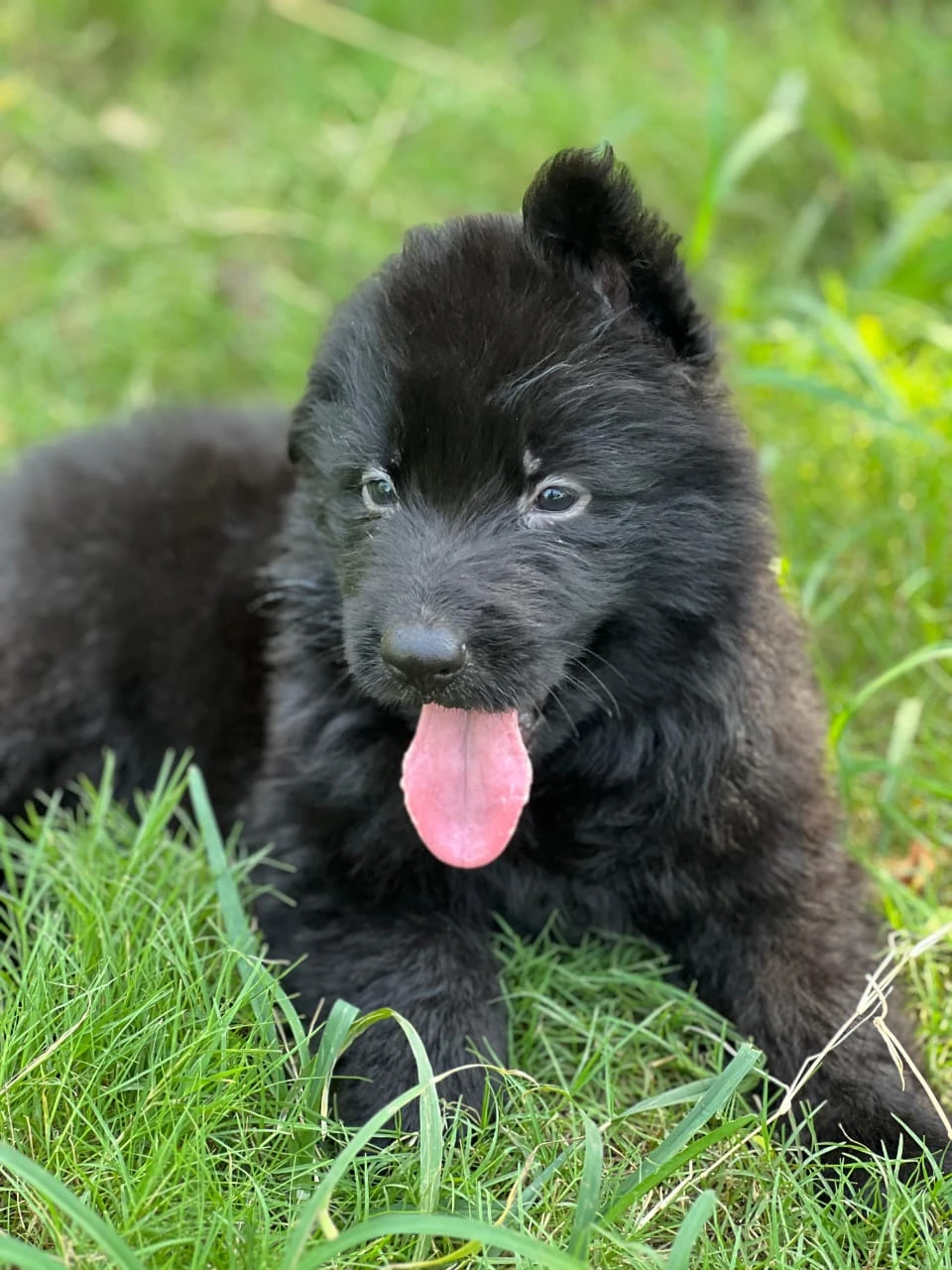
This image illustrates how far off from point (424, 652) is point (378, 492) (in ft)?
1.34

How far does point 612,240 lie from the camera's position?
2281mm

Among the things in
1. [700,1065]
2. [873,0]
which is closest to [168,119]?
[873,0]

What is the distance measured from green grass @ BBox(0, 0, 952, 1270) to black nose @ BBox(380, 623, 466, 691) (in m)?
0.59

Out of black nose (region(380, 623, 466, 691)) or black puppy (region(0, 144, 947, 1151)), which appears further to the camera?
black puppy (region(0, 144, 947, 1151))

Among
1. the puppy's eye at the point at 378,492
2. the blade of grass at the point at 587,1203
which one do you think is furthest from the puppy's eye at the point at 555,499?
the blade of grass at the point at 587,1203

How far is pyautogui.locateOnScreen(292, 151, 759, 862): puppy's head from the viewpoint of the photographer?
218 cm

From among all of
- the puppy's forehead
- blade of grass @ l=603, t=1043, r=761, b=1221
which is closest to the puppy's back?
the puppy's forehead

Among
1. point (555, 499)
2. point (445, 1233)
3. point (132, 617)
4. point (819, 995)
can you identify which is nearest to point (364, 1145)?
point (445, 1233)

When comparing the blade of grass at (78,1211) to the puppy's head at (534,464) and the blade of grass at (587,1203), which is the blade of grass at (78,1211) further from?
the puppy's head at (534,464)

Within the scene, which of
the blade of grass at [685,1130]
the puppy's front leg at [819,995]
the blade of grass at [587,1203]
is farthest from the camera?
the puppy's front leg at [819,995]

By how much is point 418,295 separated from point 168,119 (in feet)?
14.2

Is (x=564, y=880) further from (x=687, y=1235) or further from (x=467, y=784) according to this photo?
(x=687, y=1235)

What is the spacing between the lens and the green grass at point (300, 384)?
6.75ft

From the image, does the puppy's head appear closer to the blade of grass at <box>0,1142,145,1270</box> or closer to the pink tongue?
the pink tongue
